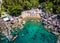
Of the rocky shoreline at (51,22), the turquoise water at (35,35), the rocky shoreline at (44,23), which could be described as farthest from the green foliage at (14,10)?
the rocky shoreline at (51,22)

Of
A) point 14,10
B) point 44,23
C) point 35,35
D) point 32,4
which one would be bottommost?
point 35,35

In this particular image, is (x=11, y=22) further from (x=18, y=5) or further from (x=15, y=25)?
(x=18, y=5)

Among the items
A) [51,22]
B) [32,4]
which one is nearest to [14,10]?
[32,4]

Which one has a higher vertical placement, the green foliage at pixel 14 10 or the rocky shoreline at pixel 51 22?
the green foliage at pixel 14 10

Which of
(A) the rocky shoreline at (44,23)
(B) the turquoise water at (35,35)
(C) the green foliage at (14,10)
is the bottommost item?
(B) the turquoise water at (35,35)

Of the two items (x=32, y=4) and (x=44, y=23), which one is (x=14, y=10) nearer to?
(x=32, y=4)

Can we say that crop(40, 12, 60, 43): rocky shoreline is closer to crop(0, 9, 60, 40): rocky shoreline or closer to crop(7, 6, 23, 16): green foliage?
crop(0, 9, 60, 40): rocky shoreline

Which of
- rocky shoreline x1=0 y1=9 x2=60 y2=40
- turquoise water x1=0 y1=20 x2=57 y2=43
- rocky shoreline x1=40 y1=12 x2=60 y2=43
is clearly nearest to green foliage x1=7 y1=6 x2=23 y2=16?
rocky shoreline x1=0 y1=9 x2=60 y2=40

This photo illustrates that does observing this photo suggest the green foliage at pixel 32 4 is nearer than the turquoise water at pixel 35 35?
No

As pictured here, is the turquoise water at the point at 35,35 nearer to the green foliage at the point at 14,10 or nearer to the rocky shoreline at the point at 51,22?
the rocky shoreline at the point at 51,22
